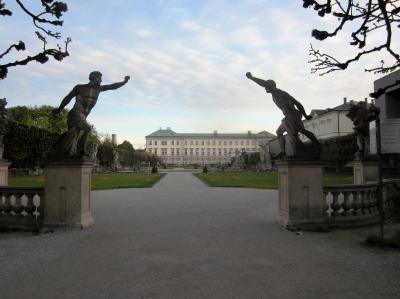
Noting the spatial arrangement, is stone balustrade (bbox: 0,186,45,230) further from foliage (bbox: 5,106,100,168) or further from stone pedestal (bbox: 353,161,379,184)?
foliage (bbox: 5,106,100,168)

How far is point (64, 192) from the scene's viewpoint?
8.01 m

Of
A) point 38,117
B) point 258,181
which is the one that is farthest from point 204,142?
point 258,181

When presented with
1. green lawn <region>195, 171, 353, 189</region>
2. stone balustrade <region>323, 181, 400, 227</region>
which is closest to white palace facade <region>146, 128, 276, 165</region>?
green lawn <region>195, 171, 353, 189</region>

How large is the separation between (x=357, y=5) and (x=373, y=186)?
19.4 ft

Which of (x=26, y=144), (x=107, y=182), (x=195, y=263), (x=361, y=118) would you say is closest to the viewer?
(x=195, y=263)

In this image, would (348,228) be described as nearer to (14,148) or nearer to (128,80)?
(128,80)

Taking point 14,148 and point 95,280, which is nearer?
point 95,280

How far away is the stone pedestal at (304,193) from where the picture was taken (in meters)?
7.98

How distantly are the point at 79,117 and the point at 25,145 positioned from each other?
38230mm

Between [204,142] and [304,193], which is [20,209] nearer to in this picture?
[304,193]

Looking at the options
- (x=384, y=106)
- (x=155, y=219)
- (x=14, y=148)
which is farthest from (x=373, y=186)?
(x=14, y=148)

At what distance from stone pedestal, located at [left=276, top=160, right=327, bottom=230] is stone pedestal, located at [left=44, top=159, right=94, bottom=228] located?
463 centimetres

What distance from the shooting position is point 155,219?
31.2 feet

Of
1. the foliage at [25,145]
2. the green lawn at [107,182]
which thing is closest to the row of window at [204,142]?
the foliage at [25,145]
